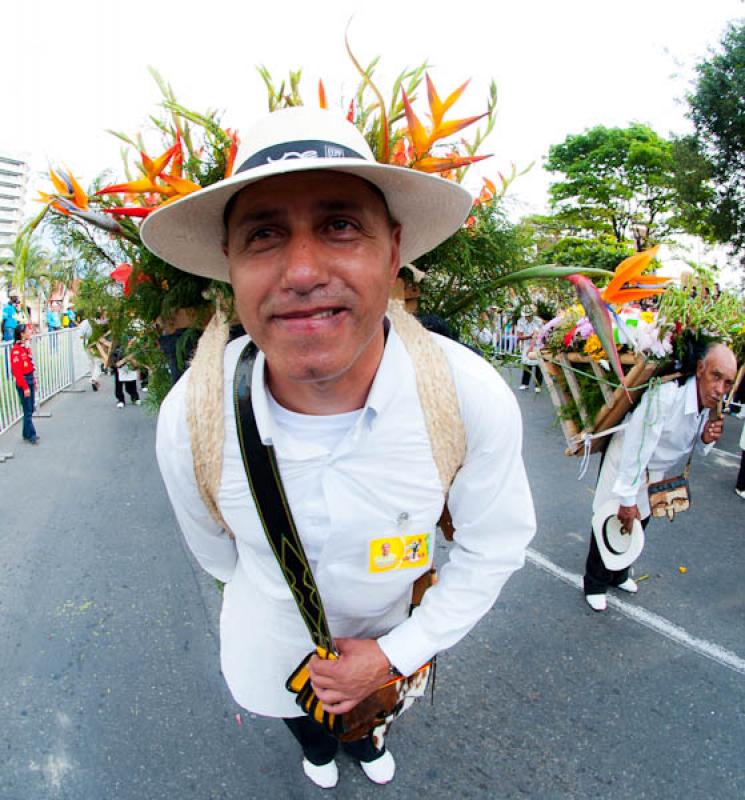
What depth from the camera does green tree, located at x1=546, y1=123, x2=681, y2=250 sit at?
77.0 ft

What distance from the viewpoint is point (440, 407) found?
138 centimetres

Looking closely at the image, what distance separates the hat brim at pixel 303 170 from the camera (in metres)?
1.15

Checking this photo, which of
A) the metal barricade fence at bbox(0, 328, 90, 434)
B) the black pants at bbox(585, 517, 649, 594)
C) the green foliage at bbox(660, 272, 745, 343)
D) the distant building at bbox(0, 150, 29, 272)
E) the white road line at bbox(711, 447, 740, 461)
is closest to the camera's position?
the green foliage at bbox(660, 272, 745, 343)

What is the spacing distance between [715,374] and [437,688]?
207 cm

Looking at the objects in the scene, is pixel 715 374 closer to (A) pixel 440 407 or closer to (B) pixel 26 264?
(A) pixel 440 407

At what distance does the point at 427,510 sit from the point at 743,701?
88.5 inches

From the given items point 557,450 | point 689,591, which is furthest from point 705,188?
point 689,591

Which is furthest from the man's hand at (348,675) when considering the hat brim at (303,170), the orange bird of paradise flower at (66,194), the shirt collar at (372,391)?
the orange bird of paradise flower at (66,194)

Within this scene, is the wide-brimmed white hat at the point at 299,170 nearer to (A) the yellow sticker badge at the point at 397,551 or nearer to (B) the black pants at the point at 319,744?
(A) the yellow sticker badge at the point at 397,551

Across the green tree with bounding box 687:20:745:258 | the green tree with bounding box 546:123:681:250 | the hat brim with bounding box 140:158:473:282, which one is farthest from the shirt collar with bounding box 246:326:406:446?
the green tree with bounding box 546:123:681:250

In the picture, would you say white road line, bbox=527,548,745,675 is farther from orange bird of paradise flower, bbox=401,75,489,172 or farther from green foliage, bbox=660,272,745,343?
orange bird of paradise flower, bbox=401,75,489,172

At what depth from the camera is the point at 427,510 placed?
142 centimetres

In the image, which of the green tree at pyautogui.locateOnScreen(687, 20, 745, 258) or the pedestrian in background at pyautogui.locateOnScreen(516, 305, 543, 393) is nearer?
the pedestrian in background at pyautogui.locateOnScreen(516, 305, 543, 393)

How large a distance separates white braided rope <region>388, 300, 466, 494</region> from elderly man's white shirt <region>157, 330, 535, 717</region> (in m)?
0.02
